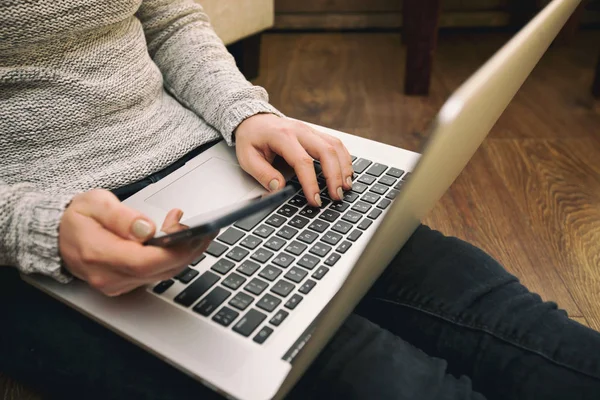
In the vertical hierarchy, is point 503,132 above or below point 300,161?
below

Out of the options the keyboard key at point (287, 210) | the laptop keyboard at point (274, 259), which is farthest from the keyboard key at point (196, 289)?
the keyboard key at point (287, 210)

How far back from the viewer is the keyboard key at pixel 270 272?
43cm

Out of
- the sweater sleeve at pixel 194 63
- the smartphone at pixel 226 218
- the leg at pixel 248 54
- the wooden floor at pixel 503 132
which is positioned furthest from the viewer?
the leg at pixel 248 54

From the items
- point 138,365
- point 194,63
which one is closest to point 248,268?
point 138,365

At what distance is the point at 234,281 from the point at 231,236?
53 millimetres

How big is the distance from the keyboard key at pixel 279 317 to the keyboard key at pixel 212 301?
0.14 ft

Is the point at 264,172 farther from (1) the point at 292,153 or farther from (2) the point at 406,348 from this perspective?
(2) the point at 406,348

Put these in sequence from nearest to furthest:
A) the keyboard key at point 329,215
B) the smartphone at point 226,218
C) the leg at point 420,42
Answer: the smartphone at point 226,218, the keyboard key at point 329,215, the leg at point 420,42

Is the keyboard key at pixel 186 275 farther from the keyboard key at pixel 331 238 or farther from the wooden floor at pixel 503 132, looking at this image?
the wooden floor at pixel 503 132

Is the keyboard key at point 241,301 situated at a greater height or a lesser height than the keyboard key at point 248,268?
greater

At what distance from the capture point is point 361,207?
0.52m

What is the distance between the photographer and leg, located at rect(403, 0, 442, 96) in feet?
4.54

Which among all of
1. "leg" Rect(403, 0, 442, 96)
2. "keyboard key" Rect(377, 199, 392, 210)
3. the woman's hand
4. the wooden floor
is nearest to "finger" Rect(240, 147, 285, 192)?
the woman's hand

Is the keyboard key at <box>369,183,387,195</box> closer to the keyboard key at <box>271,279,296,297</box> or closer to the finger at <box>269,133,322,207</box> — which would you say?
the finger at <box>269,133,322,207</box>
